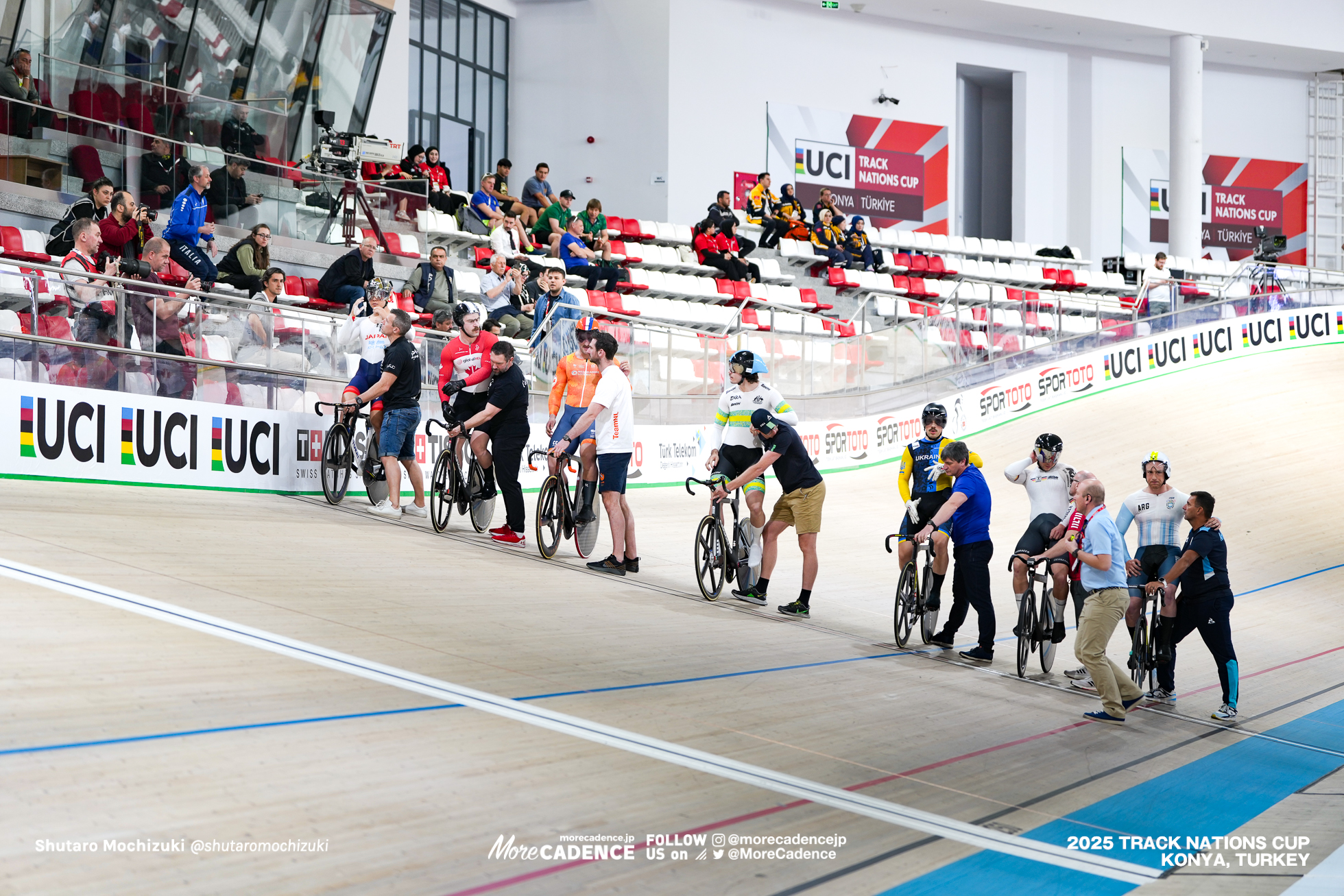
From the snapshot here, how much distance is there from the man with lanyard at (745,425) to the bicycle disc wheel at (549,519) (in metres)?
1.18

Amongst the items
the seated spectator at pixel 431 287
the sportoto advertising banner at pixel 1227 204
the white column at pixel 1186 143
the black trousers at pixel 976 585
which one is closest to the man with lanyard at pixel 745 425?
the black trousers at pixel 976 585

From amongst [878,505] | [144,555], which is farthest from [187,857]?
[878,505]

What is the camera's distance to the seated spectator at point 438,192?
17.6 m

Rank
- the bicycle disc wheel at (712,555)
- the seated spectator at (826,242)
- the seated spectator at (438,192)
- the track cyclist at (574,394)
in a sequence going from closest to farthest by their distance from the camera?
the bicycle disc wheel at (712,555)
the track cyclist at (574,394)
the seated spectator at (438,192)
the seated spectator at (826,242)

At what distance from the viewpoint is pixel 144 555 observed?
6863mm

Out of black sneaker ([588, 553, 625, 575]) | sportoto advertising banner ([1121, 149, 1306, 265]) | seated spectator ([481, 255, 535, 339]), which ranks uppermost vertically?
sportoto advertising banner ([1121, 149, 1306, 265])

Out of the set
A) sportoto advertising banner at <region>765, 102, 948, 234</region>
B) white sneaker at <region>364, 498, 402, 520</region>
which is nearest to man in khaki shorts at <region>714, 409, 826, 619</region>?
white sneaker at <region>364, 498, 402, 520</region>

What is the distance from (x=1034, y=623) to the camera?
290 inches

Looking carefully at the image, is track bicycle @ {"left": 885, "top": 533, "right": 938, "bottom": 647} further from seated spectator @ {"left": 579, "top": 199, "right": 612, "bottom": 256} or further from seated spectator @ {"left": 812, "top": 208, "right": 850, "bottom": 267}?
seated spectator @ {"left": 812, "top": 208, "right": 850, "bottom": 267}

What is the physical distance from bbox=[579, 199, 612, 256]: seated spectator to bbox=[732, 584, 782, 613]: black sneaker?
10.7 m

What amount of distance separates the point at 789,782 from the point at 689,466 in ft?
31.1

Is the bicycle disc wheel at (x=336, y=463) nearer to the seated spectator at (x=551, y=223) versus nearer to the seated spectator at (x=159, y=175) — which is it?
the seated spectator at (x=159, y=175)

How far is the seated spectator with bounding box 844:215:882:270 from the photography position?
2342cm

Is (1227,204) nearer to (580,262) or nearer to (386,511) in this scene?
(580,262)
